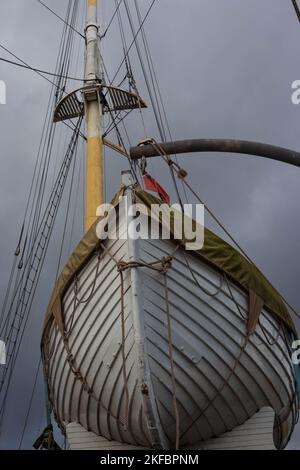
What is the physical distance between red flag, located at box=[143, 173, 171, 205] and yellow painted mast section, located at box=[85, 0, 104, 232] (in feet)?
7.12

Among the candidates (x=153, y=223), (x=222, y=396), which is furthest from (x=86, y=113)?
(x=222, y=396)

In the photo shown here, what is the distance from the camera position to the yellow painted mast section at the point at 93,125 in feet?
34.5

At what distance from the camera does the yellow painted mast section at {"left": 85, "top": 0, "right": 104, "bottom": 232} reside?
10.5 meters

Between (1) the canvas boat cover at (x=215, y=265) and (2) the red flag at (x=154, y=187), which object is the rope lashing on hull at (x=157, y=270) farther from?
(2) the red flag at (x=154, y=187)

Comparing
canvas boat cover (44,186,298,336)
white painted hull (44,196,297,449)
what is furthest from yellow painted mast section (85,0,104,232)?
white painted hull (44,196,297,449)

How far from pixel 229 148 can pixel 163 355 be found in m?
2.66

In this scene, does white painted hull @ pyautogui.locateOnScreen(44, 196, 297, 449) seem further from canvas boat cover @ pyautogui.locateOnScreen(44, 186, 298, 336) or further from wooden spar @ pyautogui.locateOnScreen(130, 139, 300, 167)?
wooden spar @ pyautogui.locateOnScreen(130, 139, 300, 167)

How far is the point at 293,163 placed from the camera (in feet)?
16.1

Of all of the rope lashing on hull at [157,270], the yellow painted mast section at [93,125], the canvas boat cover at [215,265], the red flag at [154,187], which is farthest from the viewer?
the yellow painted mast section at [93,125]

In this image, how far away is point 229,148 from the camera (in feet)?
17.1

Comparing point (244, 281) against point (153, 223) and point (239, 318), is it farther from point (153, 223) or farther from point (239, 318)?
point (153, 223)

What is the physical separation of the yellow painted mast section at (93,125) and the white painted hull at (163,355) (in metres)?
2.87

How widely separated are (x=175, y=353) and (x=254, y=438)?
1732mm

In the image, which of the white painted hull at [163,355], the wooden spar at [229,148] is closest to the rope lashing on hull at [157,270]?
the white painted hull at [163,355]
